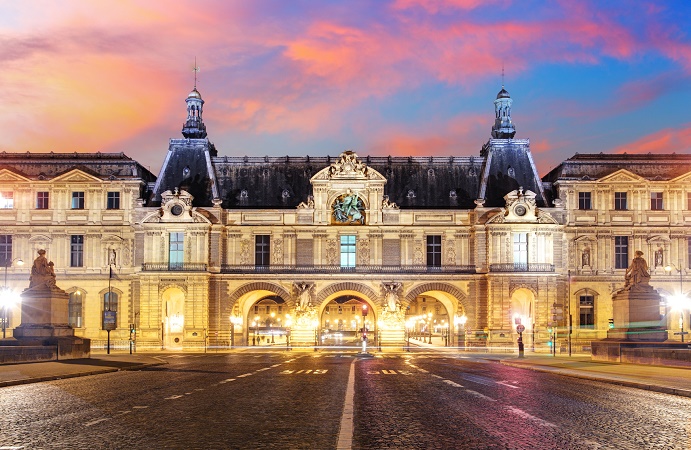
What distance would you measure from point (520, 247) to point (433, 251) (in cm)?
773

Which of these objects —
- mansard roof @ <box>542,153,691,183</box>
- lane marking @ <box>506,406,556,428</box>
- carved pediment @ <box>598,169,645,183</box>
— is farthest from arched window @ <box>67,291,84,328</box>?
lane marking @ <box>506,406,556,428</box>

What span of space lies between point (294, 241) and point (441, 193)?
1437cm

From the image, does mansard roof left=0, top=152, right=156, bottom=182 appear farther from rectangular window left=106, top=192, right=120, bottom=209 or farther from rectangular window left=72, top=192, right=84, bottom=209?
rectangular window left=72, top=192, right=84, bottom=209

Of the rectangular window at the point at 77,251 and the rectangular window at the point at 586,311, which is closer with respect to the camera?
the rectangular window at the point at 586,311

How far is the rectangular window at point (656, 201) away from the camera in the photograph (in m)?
70.9

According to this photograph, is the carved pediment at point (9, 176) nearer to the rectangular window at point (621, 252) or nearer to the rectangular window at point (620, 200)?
the rectangular window at point (620, 200)

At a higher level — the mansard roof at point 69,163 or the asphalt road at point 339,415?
the mansard roof at point 69,163

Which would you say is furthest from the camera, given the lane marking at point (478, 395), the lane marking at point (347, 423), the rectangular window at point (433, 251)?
the rectangular window at point (433, 251)

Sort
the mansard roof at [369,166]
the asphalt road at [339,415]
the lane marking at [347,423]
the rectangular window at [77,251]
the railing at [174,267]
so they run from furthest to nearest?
the mansard roof at [369,166] < the rectangular window at [77,251] < the railing at [174,267] < the asphalt road at [339,415] < the lane marking at [347,423]

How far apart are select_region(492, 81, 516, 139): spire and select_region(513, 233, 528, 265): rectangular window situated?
452 inches

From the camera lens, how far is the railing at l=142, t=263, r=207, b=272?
69250mm

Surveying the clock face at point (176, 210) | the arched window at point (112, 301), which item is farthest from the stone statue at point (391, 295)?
the arched window at point (112, 301)

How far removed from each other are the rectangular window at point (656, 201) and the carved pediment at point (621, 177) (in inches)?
76.9

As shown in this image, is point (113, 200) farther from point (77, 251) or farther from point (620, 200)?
point (620, 200)
